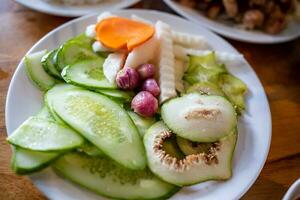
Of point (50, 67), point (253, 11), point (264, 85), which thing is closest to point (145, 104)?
point (50, 67)

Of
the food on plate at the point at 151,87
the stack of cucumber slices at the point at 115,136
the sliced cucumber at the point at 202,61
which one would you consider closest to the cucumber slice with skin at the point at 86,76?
the stack of cucumber slices at the point at 115,136

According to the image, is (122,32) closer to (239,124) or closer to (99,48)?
(99,48)

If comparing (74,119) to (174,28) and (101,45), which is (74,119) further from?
(174,28)

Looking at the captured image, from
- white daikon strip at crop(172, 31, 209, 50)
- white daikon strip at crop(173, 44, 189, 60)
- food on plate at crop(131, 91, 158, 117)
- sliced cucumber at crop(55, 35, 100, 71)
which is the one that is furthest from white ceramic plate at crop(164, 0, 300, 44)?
food on plate at crop(131, 91, 158, 117)

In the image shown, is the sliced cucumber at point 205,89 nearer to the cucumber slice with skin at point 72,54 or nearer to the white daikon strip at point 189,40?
the white daikon strip at point 189,40

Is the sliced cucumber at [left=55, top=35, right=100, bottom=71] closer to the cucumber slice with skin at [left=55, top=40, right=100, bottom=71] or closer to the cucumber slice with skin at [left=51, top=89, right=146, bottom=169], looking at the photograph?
the cucumber slice with skin at [left=55, top=40, right=100, bottom=71]

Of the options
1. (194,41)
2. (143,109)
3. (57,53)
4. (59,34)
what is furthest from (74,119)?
(194,41)
